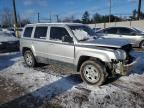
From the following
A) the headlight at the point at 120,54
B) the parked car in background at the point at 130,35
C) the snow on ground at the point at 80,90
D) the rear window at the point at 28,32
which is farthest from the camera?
the parked car in background at the point at 130,35

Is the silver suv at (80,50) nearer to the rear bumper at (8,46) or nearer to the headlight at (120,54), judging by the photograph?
the headlight at (120,54)

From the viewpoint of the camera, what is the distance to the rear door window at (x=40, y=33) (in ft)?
24.3

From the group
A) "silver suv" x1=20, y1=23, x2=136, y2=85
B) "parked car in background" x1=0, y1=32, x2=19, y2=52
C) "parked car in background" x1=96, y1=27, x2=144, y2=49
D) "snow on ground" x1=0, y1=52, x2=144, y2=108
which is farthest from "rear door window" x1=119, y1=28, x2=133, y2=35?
"parked car in background" x1=0, y1=32, x2=19, y2=52

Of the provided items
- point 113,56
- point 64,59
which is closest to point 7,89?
point 64,59

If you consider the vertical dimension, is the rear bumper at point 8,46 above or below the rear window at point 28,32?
below

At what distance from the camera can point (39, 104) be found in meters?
4.88

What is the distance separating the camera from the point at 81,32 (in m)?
6.76

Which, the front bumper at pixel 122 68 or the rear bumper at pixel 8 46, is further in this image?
the rear bumper at pixel 8 46

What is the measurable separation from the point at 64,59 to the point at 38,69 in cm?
183

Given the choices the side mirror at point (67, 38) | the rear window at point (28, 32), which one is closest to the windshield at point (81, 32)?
the side mirror at point (67, 38)

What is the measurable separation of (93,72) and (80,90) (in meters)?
0.69

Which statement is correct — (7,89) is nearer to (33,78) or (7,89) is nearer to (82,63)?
(33,78)

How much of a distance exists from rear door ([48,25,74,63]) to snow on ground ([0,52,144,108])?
715 millimetres

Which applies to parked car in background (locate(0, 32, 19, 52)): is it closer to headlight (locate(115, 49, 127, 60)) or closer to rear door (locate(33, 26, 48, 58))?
rear door (locate(33, 26, 48, 58))
